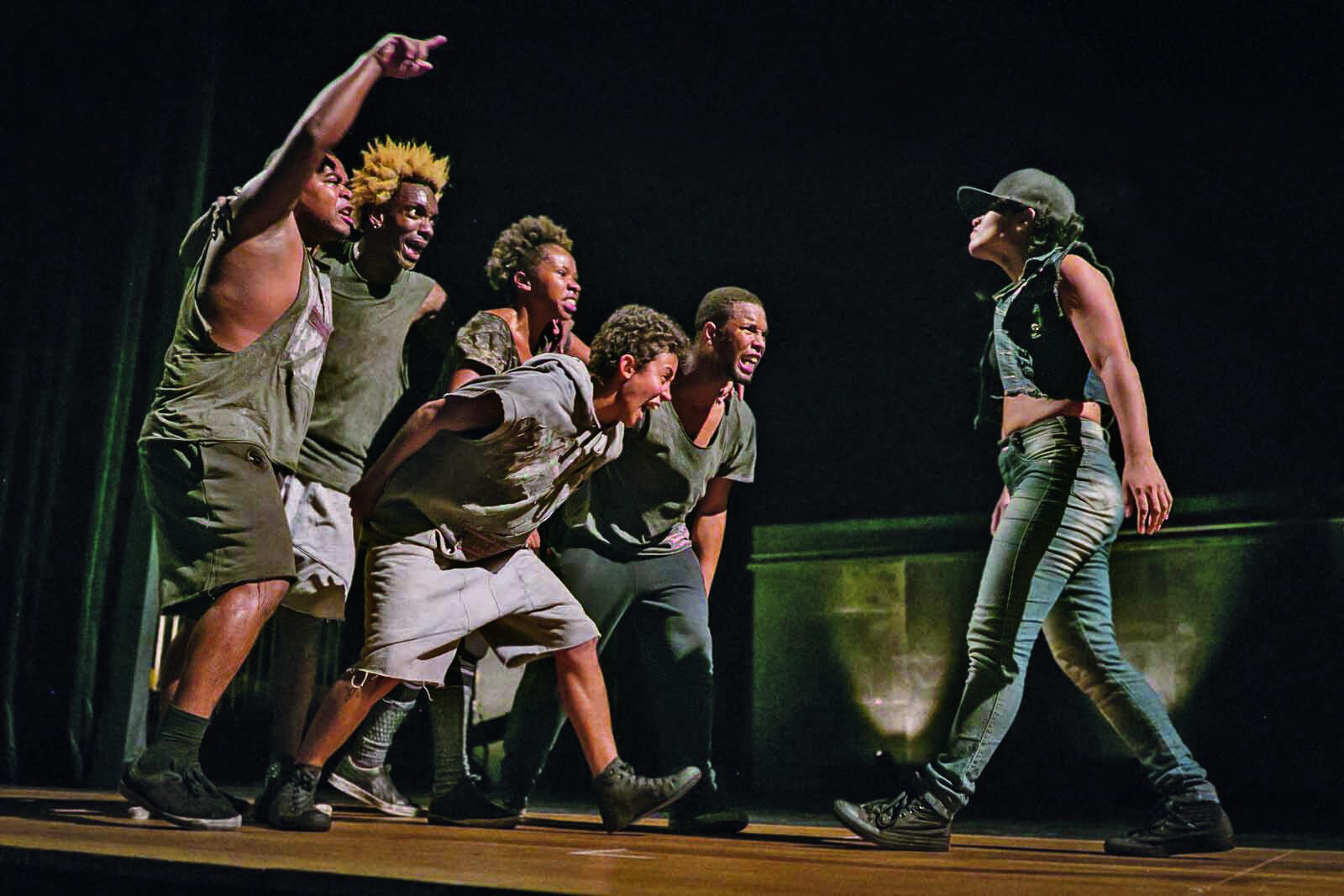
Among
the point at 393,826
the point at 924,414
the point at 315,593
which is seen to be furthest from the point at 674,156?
the point at 393,826

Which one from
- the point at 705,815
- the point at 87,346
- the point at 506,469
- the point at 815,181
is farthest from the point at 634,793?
the point at 87,346

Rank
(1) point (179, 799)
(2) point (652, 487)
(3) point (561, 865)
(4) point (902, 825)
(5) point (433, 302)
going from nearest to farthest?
(3) point (561, 865) → (1) point (179, 799) → (4) point (902, 825) → (2) point (652, 487) → (5) point (433, 302)

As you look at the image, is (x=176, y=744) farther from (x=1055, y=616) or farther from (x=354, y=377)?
(x=1055, y=616)

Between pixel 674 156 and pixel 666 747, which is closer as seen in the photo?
pixel 666 747

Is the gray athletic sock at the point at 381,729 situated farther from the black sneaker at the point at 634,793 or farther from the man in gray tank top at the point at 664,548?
the black sneaker at the point at 634,793

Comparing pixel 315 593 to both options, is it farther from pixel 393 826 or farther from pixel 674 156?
pixel 674 156

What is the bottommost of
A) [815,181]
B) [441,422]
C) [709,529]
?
[709,529]

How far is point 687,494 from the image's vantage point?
3.11 metres

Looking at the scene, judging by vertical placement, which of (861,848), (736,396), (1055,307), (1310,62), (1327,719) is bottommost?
(861,848)

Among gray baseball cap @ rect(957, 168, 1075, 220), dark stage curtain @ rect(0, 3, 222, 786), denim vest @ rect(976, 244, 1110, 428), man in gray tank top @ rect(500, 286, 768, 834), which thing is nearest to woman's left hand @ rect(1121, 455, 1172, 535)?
denim vest @ rect(976, 244, 1110, 428)

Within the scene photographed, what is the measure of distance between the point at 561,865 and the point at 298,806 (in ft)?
2.68

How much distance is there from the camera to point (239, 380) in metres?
2.62

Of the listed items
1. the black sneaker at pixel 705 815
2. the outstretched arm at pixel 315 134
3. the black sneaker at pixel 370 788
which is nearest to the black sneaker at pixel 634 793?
the black sneaker at pixel 705 815

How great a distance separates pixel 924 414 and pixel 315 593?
2.01m
